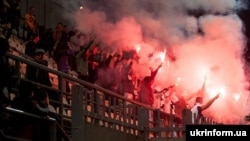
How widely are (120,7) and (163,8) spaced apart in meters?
2.47

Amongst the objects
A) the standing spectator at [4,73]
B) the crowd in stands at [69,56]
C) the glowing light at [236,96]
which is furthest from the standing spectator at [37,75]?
the glowing light at [236,96]

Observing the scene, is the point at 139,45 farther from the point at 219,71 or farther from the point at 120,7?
the point at 219,71

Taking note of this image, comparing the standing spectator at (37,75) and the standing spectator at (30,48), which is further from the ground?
the standing spectator at (30,48)

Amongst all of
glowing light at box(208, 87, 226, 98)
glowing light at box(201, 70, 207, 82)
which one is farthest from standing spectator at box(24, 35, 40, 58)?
glowing light at box(201, 70, 207, 82)

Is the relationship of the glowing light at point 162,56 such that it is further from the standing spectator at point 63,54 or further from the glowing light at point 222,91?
the standing spectator at point 63,54

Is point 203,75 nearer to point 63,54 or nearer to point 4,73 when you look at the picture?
point 63,54

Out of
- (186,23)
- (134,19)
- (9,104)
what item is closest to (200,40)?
(186,23)

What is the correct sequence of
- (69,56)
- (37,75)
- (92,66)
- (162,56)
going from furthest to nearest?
1. (162,56)
2. (92,66)
3. (69,56)
4. (37,75)

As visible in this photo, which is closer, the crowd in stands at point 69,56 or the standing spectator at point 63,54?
the crowd in stands at point 69,56

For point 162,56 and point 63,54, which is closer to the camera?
point 63,54

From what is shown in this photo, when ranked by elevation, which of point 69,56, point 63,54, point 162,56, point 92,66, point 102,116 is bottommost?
point 102,116

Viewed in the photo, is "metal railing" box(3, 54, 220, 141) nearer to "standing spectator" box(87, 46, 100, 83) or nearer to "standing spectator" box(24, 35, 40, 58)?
"standing spectator" box(24, 35, 40, 58)

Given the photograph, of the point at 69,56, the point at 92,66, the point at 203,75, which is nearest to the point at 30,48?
the point at 69,56

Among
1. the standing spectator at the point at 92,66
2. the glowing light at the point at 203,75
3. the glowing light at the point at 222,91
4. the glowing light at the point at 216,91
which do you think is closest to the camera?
the standing spectator at the point at 92,66
